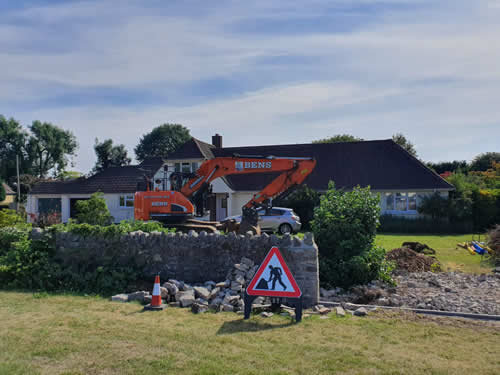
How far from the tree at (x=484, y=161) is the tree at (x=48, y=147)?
2140 inches

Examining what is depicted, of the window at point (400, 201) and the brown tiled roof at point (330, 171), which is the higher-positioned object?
the brown tiled roof at point (330, 171)

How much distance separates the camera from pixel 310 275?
8266 millimetres

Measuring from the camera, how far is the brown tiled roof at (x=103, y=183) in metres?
33.6

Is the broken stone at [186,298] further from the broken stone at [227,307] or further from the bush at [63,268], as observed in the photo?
the bush at [63,268]

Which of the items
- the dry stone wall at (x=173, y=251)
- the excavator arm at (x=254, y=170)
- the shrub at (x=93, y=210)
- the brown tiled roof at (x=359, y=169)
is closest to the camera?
the dry stone wall at (x=173, y=251)

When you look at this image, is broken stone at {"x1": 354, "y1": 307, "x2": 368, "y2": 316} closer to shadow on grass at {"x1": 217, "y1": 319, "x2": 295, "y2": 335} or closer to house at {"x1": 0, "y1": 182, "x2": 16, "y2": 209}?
shadow on grass at {"x1": 217, "y1": 319, "x2": 295, "y2": 335}

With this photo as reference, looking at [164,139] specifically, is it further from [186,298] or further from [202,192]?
[186,298]

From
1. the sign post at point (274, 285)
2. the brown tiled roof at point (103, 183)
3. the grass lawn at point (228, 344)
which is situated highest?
the brown tiled roof at point (103, 183)

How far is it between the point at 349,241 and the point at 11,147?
200ft

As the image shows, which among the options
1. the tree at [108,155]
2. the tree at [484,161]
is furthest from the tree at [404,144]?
the tree at [108,155]

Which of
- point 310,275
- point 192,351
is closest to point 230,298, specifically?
point 310,275

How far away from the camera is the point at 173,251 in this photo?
972 centimetres

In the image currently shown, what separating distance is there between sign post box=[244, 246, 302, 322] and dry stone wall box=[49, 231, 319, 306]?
1.19 m

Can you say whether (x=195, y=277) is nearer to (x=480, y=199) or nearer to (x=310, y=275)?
(x=310, y=275)
